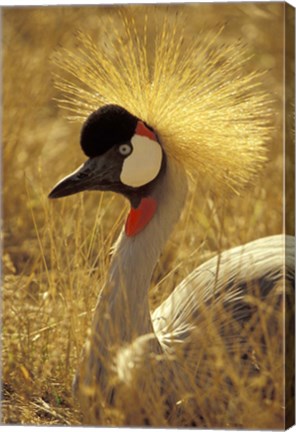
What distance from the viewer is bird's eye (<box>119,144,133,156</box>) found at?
393 cm

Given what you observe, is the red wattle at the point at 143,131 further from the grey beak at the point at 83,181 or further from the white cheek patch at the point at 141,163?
the grey beak at the point at 83,181

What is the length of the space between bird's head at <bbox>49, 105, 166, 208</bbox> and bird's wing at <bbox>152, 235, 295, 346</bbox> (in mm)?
314

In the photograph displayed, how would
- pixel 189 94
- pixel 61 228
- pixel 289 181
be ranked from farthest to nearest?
pixel 61 228, pixel 189 94, pixel 289 181

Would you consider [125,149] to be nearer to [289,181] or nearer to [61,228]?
[289,181]

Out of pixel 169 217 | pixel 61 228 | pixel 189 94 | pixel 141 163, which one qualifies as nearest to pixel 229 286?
pixel 169 217

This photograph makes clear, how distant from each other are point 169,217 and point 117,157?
0.23 metres

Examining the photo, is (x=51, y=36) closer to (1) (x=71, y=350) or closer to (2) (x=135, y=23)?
(2) (x=135, y=23)

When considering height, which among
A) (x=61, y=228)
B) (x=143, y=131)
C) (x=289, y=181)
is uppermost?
(x=143, y=131)

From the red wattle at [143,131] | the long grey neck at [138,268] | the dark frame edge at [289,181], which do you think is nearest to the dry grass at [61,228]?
the dark frame edge at [289,181]

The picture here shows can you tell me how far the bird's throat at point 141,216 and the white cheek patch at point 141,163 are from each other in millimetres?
59

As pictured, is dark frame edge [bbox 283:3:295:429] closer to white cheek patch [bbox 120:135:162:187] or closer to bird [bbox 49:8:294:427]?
bird [bbox 49:8:294:427]

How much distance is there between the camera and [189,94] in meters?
4.04

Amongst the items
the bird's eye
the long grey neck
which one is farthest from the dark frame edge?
the bird's eye

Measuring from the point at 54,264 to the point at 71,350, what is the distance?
0.33 m
